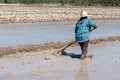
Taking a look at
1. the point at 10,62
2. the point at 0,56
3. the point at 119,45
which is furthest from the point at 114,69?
the point at 119,45

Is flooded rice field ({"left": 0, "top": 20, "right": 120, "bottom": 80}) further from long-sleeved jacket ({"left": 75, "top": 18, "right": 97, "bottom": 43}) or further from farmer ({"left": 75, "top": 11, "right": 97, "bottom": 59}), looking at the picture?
long-sleeved jacket ({"left": 75, "top": 18, "right": 97, "bottom": 43})

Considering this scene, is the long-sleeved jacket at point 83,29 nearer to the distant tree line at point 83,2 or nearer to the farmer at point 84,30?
the farmer at point 84,30

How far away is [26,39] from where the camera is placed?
15.7 meters

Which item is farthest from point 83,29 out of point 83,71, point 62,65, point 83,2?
point 83,2

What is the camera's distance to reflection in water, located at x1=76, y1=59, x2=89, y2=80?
8562 millimetres

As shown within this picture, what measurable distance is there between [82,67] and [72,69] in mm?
431

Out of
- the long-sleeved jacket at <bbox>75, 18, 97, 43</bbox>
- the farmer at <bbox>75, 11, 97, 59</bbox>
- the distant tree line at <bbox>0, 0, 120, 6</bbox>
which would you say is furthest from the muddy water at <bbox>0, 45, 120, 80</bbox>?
the distant tree line at <bbox>0, 0, 120, 6</bbox>

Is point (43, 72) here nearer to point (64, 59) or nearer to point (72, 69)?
point (72, 69)

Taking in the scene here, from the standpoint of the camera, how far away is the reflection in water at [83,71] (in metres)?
8.56

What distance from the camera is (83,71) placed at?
366 inches

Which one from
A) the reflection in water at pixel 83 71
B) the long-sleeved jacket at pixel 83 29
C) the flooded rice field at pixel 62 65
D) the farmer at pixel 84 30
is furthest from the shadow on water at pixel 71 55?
the reflection in water at pixel 83 71

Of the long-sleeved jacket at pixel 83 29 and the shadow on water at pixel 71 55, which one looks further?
the shadow on water at pixel 71 55

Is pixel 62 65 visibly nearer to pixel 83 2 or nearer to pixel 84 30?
pixel 84 30

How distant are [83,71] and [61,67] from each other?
27.9 inches
